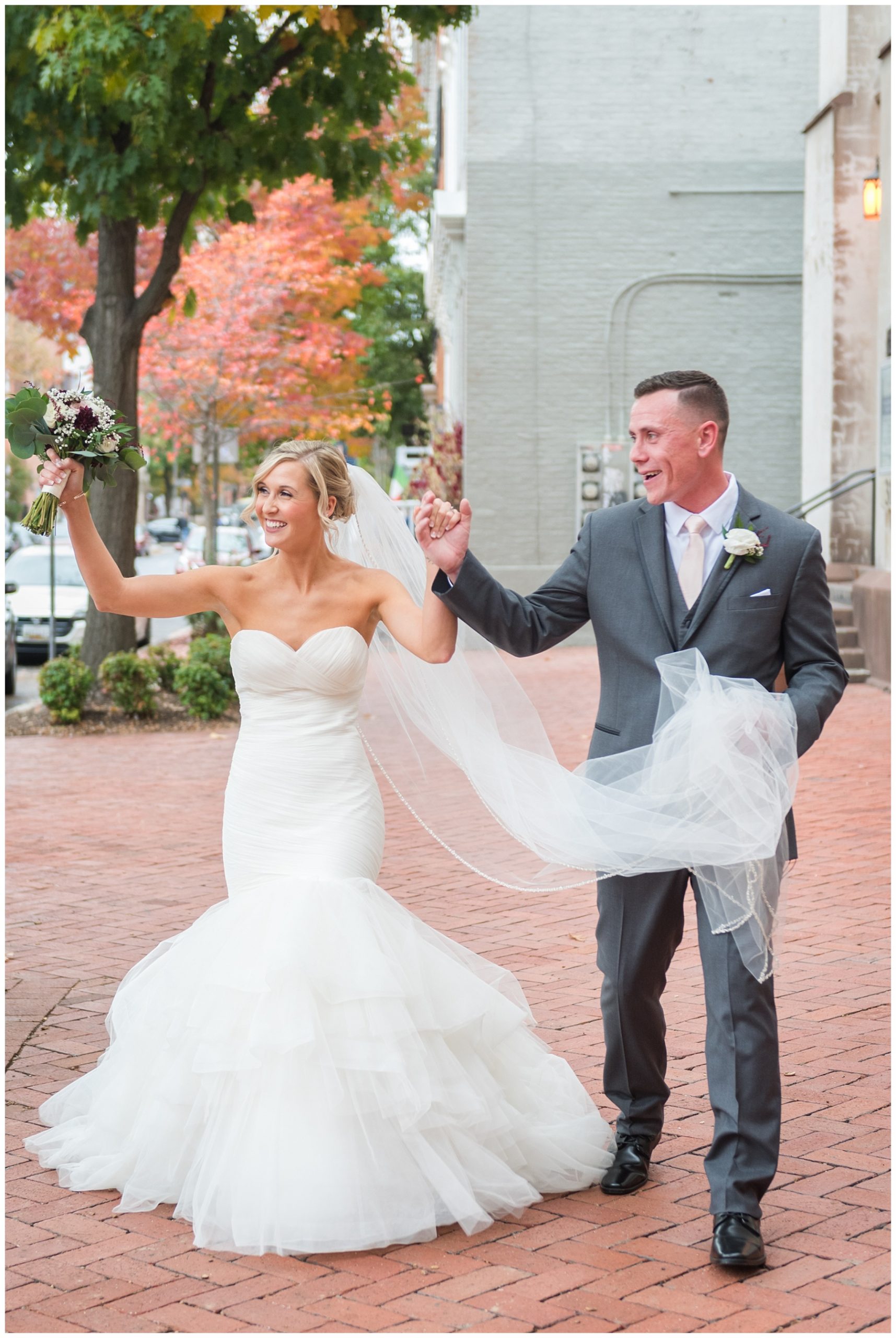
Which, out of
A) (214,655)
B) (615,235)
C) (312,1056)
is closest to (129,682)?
(214,655)

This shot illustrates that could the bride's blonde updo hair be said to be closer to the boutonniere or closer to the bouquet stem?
the bouquet stem

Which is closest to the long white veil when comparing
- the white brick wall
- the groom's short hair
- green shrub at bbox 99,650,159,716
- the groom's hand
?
the groom's hand

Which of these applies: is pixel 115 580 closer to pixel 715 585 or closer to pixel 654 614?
pixel 654 614

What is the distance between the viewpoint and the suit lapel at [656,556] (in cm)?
407

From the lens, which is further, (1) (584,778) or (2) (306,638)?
(2) (306,638)

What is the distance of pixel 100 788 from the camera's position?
37.3 feet

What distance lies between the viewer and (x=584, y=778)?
4180 millimetres

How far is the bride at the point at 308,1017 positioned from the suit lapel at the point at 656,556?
0.58m

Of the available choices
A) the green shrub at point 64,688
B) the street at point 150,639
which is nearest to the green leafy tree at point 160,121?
the green shrub at point 64,688

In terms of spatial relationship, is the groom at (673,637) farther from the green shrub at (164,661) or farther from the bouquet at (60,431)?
the green shrub at (164,661)

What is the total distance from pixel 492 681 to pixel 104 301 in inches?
432

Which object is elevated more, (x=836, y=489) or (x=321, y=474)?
(x=836, y=489)

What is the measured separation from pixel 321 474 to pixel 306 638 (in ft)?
1.64

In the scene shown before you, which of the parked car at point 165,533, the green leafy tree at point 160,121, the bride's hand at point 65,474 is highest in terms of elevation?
the parked car at point 165,533
